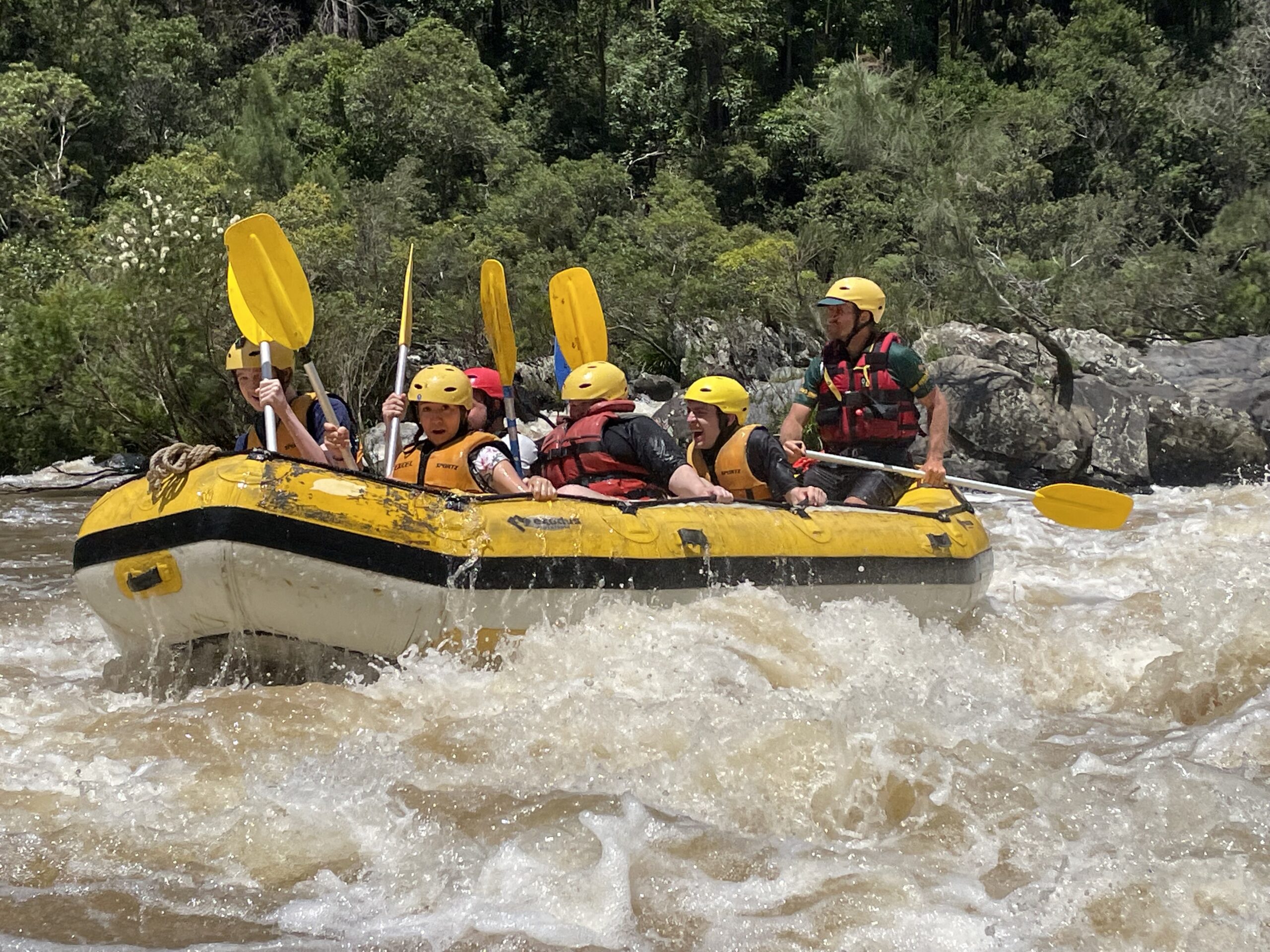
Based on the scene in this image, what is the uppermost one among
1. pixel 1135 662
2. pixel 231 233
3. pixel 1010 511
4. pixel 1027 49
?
pixel 1027 49

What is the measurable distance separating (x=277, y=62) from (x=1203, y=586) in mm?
23134

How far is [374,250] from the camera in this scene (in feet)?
53.5

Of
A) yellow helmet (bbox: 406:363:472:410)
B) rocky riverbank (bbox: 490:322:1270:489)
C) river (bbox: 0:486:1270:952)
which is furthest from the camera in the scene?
rocky riverbank (bbox: 490:322:1270:489)

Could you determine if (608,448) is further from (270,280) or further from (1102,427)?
Result: (1102,427)

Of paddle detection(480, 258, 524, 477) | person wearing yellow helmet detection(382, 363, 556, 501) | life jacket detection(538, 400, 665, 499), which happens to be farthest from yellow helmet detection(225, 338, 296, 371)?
life jacket detection(538, 400, 665, 499)

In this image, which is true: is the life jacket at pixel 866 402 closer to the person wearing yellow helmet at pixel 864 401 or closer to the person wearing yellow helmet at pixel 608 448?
the person wearing yellow helmet at pixel 864 401

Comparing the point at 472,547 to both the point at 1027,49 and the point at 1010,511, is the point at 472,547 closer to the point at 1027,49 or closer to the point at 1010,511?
the point at 1010,511

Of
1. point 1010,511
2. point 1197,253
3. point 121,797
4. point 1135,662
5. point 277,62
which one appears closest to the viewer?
point 121,797

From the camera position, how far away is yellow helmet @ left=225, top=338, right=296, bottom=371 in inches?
188

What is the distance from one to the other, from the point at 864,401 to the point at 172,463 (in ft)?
9.70

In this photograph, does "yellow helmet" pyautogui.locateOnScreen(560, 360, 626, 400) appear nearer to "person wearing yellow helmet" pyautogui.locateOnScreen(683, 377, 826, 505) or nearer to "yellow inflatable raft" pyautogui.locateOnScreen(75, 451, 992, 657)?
"person wearing yellow helmet" pyautogui.locateOnScreen(683, 377, 826, 505)

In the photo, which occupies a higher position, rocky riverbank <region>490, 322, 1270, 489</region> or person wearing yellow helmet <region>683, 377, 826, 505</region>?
person wearing yellow helmet <region>683, 377, 826, 505</region>

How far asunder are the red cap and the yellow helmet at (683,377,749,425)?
3.73ft

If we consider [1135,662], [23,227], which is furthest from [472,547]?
[23,227]
